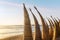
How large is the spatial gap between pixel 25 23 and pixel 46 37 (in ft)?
4.25

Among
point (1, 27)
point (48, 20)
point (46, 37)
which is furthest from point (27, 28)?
point (1, 27)

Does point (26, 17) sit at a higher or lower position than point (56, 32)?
higher

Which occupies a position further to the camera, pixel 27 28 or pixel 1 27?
pixel 1 27

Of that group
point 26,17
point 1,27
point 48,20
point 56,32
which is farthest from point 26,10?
point 1,27

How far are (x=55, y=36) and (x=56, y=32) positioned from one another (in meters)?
0.15

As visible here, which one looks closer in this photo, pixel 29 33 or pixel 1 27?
pixel 29 33

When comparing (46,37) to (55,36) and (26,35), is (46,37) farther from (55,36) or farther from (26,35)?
(26,35)

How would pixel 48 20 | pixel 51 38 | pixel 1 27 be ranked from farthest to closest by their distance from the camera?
pixel 1 27
pixel 48 20
pixel 51 38

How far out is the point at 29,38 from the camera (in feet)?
23.2

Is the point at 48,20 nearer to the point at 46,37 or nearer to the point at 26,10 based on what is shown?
the point at 46,37

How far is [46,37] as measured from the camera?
8.06m

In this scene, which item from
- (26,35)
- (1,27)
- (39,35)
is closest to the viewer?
(26,35)

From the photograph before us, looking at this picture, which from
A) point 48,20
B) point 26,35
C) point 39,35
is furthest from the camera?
point 48,20

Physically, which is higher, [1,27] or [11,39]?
[1,27]
